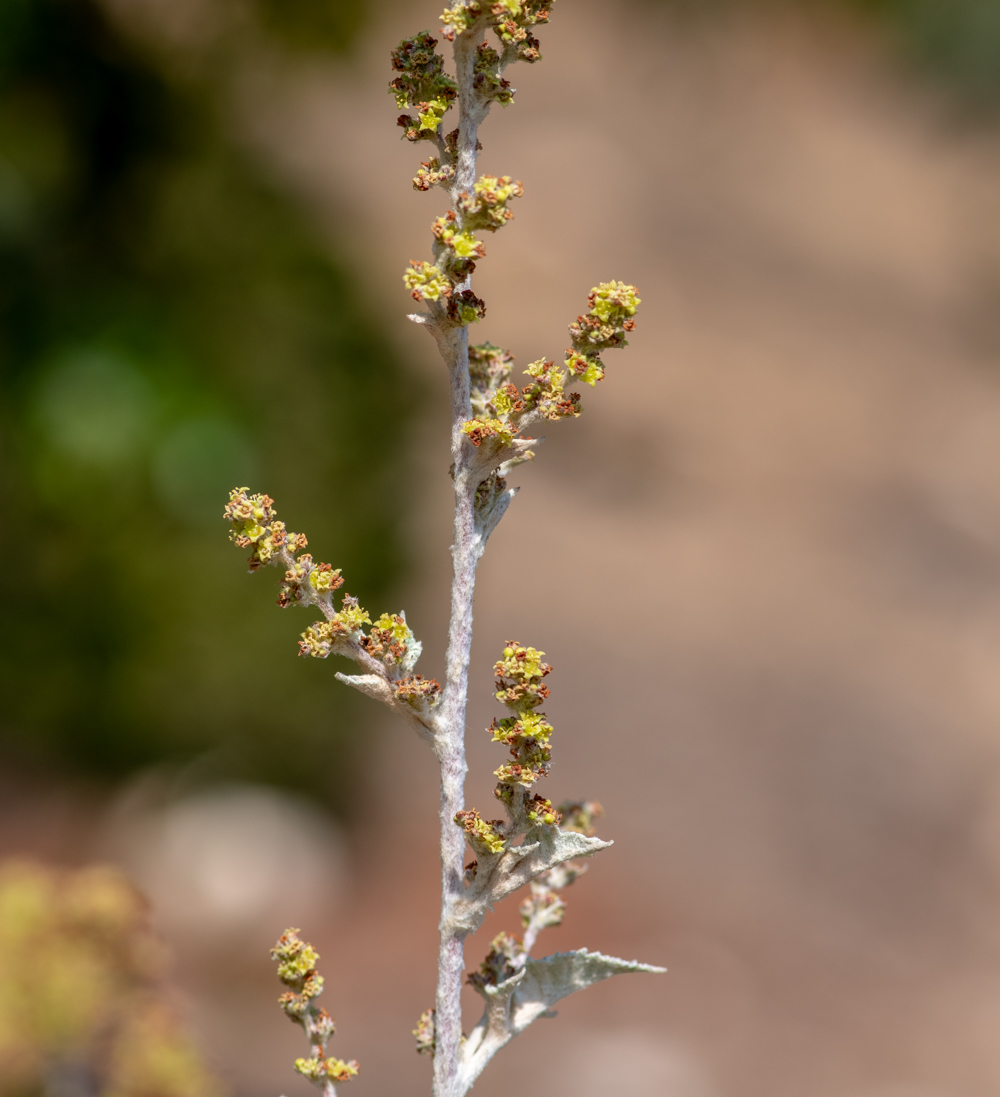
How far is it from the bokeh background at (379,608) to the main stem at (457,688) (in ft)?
1.94

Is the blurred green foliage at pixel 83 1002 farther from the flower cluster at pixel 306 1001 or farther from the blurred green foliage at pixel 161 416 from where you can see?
the blurred green foliage at pixel 161 416

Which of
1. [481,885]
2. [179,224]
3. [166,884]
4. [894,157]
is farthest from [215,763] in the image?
[894,157]

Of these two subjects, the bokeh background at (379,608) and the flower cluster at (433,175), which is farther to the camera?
the bokeh background at (379,608)

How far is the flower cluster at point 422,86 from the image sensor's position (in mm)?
1063

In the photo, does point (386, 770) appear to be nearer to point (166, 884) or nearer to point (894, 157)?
point (166, 884)

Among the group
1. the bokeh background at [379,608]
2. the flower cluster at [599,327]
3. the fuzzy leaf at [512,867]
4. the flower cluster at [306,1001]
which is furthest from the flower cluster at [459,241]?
the bokeh background at [379,608]

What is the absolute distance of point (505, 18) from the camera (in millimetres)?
1019

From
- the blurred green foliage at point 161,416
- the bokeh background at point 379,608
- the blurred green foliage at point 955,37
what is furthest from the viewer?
the blurred green foliage at point 955,37

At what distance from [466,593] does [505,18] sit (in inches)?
21.7

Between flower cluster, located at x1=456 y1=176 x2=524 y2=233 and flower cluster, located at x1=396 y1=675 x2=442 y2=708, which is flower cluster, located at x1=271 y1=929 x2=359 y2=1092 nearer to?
flower cluster, located at x1=396 y1=675 x2=442 y2=708

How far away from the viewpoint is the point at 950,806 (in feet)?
26.9

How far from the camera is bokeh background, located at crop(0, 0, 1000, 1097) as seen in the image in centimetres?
577

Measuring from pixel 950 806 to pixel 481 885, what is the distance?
807 cm

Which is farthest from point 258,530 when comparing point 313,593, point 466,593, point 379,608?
point 379,608
